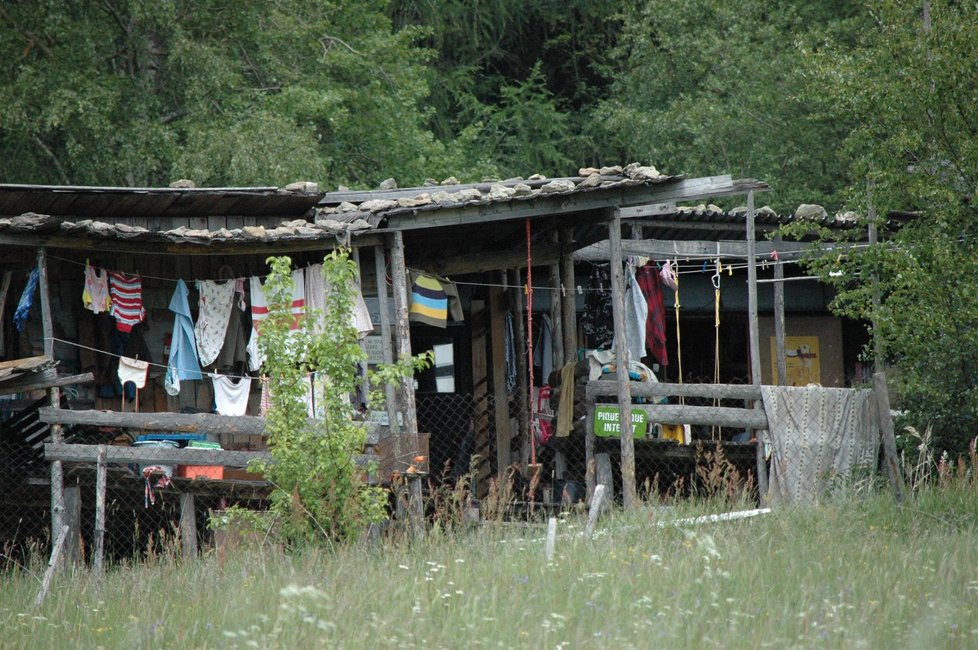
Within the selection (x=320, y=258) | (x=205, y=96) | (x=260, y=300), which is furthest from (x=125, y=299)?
(x=205, y=96)

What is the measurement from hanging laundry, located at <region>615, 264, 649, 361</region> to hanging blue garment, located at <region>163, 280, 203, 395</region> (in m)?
4.73

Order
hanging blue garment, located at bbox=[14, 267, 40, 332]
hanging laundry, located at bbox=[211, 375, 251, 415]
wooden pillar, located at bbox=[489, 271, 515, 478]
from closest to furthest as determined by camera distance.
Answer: hanging blue garment, located at bbox=[14, 267, 40, 332] < hanging laundry, located at bbox=[211, 375, 251, 415] < wooden pillar, located at bbox=[489, 271, 515, 478]

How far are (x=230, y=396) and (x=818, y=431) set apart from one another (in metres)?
5.50

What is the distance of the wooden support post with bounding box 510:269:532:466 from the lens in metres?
12.9

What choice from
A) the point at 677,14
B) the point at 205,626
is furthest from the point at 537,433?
the point at 677,14

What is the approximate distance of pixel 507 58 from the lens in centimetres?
2714

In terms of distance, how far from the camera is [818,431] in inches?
431

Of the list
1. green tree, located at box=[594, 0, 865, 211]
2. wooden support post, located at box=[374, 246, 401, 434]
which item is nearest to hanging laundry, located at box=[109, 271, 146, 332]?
wooden support post, located at box=[374, 246, 401, 434]

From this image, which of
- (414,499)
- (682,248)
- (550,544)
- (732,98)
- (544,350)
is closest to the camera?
(550,544)

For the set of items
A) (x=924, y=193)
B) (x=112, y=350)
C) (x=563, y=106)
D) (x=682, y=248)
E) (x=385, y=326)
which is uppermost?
(x=563, y=106)

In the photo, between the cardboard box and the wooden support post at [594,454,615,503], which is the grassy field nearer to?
the cardboard box

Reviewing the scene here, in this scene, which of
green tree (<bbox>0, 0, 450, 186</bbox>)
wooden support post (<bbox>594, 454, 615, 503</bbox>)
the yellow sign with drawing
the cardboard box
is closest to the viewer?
the cardboard box

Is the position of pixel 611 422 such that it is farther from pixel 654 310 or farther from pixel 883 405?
pixel 654 310

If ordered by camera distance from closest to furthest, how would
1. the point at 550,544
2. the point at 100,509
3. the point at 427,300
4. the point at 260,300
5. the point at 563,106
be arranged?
the point at 550,544 → the point at 100,509 → the point at 260,300 → the point at 427,300 → the point at 563,106
